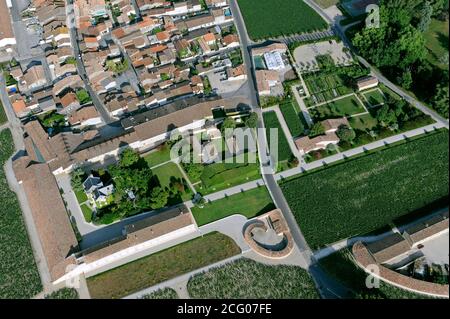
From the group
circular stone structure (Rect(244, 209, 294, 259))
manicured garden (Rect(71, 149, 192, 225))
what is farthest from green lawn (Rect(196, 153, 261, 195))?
circular stone structure (Rect(244, 209, 294, 259))

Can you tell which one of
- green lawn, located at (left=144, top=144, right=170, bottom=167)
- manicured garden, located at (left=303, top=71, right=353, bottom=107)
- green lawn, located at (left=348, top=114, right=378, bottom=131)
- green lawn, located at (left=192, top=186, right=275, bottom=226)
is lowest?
green lawn, located at (left=192, top=186, right=275, bottom=226)

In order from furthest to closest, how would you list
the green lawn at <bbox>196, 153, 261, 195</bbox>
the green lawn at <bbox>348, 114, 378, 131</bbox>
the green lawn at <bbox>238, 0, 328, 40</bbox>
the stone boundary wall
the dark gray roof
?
the green lawn at <bbox>238, 0, 328, 40</bbox>, the dark gray roof, the green lawn at <bbox>348, 114, 378, 131</bbox>, the green lawn at <bbox>196, 153, 261, 195</bbox>, the stone boundary wall

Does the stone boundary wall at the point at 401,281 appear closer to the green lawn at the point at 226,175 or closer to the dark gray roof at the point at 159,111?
the green lawn at the point at 226,175

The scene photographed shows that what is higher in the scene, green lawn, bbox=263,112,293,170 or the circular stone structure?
green lawn, bbox=263,112,293,170

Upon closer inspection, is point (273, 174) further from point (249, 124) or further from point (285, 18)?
point (285, 18)

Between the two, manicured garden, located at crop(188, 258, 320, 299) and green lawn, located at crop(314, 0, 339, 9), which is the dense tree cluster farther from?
manicured garden, located at crop(188, 258, 320, 299)

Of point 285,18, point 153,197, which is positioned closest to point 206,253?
point 153,197

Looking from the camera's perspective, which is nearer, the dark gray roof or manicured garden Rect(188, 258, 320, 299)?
manicured garden Rect(188, 258, 320, 299)
